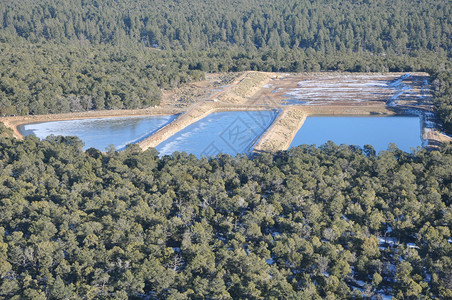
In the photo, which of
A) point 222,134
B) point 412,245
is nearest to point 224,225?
point 412,245

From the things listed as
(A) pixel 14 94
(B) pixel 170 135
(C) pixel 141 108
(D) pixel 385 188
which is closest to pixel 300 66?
(C) pixel 141 108

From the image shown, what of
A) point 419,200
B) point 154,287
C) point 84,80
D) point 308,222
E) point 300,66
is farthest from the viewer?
point 300,66

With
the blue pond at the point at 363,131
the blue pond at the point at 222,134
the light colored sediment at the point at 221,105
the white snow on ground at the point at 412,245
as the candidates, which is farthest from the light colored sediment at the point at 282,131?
the white snow on ground at the point at 412,245

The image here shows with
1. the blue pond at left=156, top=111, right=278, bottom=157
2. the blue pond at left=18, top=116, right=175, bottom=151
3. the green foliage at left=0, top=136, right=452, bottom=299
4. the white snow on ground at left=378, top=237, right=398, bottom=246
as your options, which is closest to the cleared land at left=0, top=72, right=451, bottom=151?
the blue pond at left=156, top=111, right=278, bottom=157

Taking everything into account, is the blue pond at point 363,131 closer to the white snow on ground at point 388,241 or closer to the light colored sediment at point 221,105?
the light colored sediment at point 221,105

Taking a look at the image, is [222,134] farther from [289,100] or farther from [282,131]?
[289,100]

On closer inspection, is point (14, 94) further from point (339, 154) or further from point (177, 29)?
point (177, 29)

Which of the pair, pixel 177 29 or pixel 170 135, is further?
pixel 177 29
